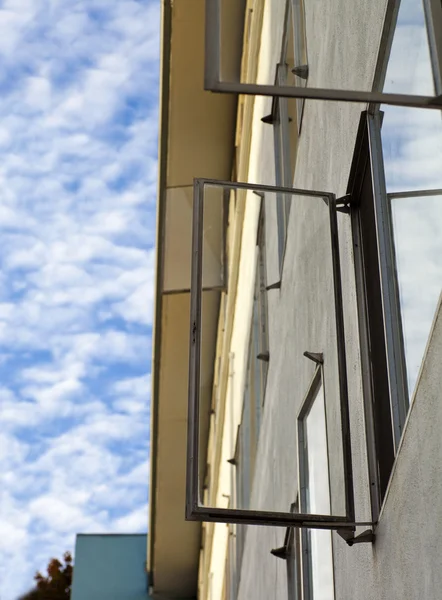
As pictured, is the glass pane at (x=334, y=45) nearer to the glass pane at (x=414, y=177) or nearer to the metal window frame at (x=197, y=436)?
the glass pane at (x=414, y=177)

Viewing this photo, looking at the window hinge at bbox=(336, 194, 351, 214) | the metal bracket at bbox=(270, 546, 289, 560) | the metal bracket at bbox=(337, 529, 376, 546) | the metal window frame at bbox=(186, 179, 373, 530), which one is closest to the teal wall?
the metal bracket at bbox=(270, 546, 289, 560)

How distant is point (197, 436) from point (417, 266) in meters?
1.40

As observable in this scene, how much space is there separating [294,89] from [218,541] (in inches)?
632

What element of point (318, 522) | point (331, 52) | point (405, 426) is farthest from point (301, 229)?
point (405, 426)

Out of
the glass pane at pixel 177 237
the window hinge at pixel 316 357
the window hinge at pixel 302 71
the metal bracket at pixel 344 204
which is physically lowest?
the window hinge at pixel 316 357

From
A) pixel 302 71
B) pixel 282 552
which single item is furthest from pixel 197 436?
pixel 282 552

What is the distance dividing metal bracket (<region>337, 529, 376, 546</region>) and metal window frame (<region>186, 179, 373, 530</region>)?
0.05m

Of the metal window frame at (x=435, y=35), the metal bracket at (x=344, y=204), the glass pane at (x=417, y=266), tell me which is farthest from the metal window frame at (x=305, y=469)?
the metal window frame at (x=435, y=35)

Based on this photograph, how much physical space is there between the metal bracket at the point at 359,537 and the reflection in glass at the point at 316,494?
1.26 feet

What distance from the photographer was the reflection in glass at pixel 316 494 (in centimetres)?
557

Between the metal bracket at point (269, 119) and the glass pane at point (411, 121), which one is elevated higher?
the metal bracket at point (269, 119)

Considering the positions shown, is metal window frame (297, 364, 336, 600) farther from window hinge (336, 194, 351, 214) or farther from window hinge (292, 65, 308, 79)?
window hinge (292, 65, 308, 79)

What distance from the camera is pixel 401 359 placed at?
432 cm

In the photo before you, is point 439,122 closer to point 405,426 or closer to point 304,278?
point 405,426
